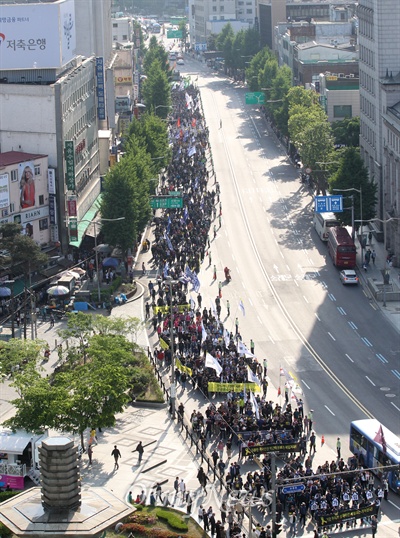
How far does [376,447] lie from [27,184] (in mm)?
57420

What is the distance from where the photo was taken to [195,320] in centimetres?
11112

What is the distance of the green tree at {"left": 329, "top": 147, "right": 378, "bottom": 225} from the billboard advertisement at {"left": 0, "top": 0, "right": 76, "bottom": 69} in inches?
1279

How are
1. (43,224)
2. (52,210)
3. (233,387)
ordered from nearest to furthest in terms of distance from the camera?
1. (233,387)
2. (43,224)
3. (52,210)

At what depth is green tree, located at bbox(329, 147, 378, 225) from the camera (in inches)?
5413

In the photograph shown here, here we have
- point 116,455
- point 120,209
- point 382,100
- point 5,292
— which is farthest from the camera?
point 382,100

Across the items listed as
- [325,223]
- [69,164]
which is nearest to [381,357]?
[325,223]

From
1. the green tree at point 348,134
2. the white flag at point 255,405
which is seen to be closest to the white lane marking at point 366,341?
the white flag at point 255,405

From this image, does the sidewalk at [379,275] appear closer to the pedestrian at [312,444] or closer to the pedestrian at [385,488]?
the pedestrian at [312,444]

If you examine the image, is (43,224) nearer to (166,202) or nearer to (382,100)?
(166,202)

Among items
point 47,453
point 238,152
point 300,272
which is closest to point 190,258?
point 300,272

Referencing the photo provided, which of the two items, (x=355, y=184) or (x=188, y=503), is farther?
(x=355, y=184)

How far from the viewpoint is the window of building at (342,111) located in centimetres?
19488

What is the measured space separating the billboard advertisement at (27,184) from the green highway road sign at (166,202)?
16.7 m

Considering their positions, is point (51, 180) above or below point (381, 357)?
above
